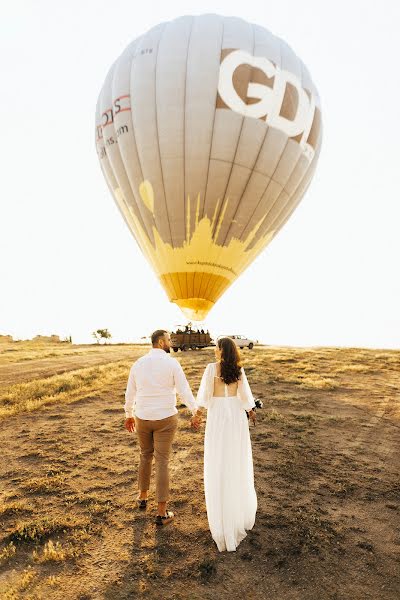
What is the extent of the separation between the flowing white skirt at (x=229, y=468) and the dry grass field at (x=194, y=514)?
282 mm

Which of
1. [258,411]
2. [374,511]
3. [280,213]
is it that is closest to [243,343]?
[280,213]

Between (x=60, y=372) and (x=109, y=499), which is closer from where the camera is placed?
(x=109, y=499)

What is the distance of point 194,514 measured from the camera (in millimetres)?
4863

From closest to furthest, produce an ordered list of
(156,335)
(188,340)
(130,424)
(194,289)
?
(156,335), (130,424), (194,289), (188,340)

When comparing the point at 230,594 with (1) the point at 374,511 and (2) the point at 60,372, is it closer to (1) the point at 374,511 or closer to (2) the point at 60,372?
(1) the point at 374,511

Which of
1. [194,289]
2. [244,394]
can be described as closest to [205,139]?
[194,289]

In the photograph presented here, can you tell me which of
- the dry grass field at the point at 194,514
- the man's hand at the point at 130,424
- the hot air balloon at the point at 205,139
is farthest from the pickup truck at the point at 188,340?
the man's hand at the point at 130,424

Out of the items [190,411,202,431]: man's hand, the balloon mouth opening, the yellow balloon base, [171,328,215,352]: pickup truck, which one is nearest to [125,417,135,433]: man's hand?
[190,411,202,431]: man's hand

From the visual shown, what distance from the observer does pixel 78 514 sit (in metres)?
4.90

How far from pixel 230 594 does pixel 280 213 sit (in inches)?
756

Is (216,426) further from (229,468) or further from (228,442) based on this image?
(229,468)

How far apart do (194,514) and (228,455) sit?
1.08 meters

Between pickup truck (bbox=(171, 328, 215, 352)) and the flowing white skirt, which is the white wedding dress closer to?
the flowing white skirt

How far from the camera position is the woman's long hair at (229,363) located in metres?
4.34
